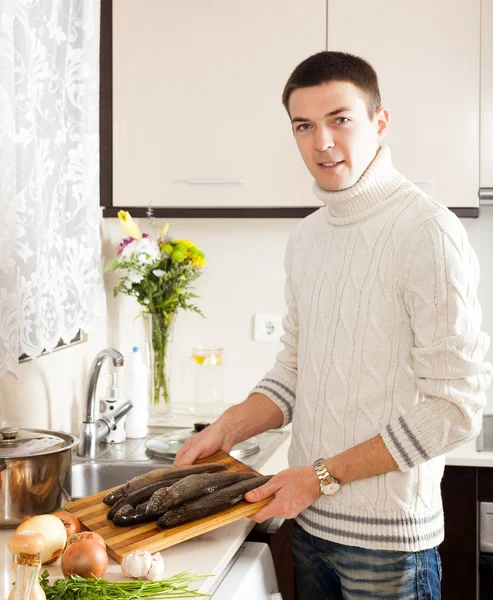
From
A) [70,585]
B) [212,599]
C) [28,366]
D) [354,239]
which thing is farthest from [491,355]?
[70,585]

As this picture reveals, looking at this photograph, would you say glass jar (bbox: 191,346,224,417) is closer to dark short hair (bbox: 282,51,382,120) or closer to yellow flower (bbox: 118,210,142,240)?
yellow flower (bbox: 118,210,142,240)

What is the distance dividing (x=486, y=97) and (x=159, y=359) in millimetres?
1250

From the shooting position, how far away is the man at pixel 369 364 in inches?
55.3

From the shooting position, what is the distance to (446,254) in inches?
55.7

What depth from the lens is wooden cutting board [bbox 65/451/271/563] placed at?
1286 millimetres

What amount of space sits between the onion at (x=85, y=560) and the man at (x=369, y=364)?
1.02ft

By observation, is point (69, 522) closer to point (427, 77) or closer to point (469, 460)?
point (469, 460)

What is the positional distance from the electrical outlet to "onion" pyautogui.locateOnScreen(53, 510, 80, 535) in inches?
60.7

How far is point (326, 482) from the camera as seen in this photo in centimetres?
146

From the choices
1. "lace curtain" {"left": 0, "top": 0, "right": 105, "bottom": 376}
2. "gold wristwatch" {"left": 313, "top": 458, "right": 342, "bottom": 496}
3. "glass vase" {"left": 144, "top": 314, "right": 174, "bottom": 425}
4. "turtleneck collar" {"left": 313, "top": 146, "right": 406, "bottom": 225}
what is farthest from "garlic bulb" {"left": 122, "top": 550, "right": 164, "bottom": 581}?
"glass vase" {"left": 144, "top": 314, "right": 174, "bottom": 425}

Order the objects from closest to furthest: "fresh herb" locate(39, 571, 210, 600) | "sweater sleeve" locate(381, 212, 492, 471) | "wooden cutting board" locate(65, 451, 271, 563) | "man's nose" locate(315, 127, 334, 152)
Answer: "fresh herb" locate(39, 571, 210, 600) → "wooden cutting board" locate(65, 451, 271, 563) → "sweater sleeve" locate(381, 212, 492, 471) → "man's nose" locate(315, 127, 334, 152)

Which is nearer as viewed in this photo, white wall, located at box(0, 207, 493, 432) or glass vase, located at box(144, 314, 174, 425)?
glass vase, located at box(144, 314, 174, 425)

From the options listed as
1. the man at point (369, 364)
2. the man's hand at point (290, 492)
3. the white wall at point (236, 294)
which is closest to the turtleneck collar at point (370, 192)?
the man at point (369, 364)

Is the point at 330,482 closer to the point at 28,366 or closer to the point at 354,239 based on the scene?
the point at 354,239
